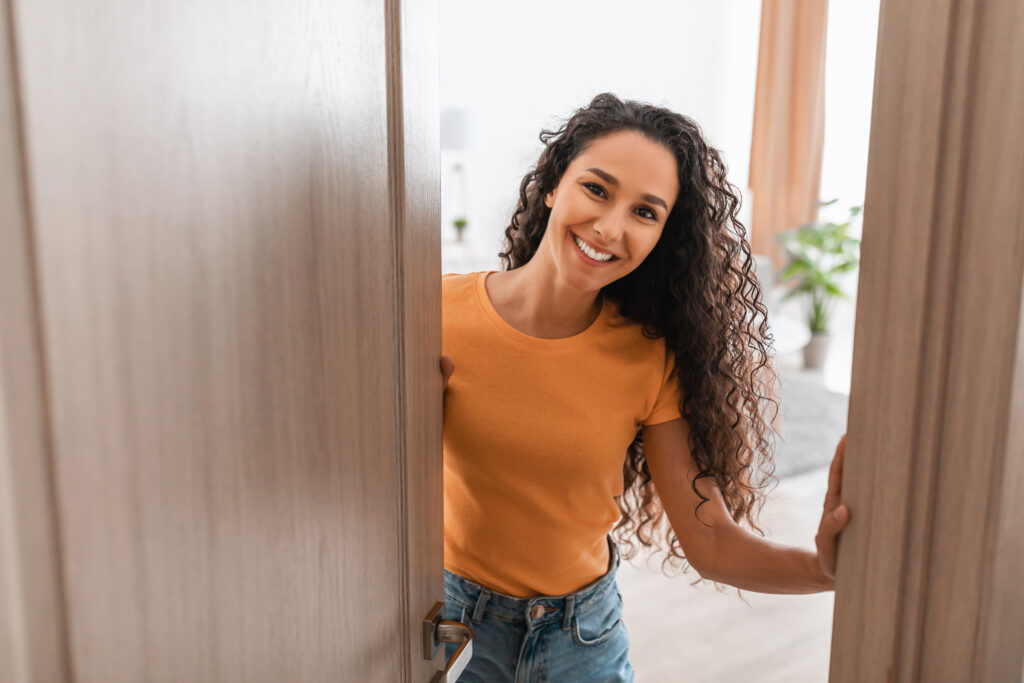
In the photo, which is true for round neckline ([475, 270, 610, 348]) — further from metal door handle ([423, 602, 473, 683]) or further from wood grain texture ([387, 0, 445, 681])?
metal door handle ([423, 602, 473, 683])

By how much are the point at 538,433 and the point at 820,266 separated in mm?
4629

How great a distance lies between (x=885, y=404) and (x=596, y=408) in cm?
51

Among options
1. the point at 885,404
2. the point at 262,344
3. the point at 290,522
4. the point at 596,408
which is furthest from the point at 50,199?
the point at 596,408

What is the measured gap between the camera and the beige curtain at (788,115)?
229 inches

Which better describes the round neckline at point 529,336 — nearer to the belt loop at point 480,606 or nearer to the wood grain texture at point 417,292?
the wood grain texture at point 417,292

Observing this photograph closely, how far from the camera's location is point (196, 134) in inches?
19.4

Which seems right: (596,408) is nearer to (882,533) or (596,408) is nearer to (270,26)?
(882,533)

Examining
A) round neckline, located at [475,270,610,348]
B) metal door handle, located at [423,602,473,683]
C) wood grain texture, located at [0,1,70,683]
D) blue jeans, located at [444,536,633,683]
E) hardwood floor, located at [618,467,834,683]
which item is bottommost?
hardwood floor, located at [618,467,834,683]

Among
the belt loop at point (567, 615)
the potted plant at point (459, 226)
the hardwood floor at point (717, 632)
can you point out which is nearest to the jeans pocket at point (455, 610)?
the belt loop at point (567, 615)

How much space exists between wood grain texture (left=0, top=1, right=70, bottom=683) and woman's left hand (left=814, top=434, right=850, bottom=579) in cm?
64

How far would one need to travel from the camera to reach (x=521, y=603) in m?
1.20

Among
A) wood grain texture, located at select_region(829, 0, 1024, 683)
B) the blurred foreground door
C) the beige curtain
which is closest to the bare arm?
wood grain texture, located at select_region(829, 0, 1024, 683)

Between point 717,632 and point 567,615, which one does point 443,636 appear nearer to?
point 567,615

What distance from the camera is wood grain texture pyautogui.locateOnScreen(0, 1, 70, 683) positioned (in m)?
0.37
